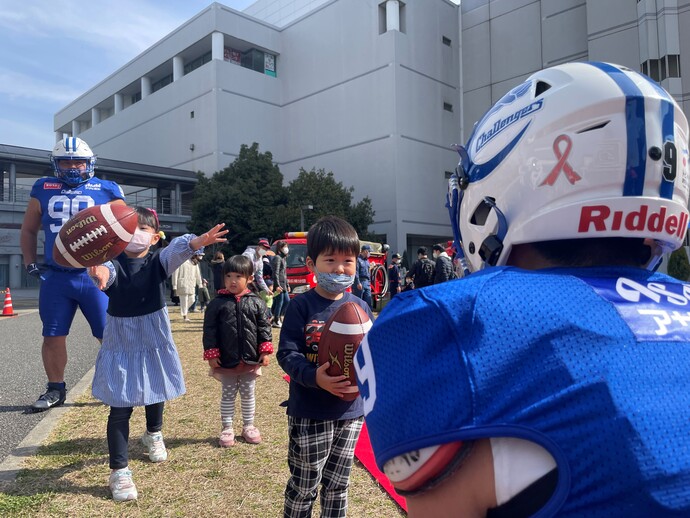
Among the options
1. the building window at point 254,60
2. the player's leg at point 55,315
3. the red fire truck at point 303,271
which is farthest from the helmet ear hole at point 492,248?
the building window at point 254,60

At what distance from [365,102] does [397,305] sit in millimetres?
32465

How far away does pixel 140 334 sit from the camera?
11.5 feet

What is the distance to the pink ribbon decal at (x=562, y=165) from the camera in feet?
3.70

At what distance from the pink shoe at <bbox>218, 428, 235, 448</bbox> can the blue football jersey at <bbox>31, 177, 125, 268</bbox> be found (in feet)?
7.32

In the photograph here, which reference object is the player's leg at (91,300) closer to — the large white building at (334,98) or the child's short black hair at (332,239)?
the child's short black hair at (332,239)

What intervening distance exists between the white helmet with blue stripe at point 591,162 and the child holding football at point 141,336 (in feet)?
7.46

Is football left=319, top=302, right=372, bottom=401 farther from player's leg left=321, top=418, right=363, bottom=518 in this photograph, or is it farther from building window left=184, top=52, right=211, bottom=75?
building window left=184, top=52, right=211, bottom=75

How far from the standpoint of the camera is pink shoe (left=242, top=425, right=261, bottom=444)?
4012 mm

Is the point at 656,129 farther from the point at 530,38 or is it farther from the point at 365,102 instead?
the point at 530,38

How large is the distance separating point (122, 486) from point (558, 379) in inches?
120

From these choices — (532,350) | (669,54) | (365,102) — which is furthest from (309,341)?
(365,102)

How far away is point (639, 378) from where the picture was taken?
82cm

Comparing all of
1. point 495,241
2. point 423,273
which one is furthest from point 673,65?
point 495,241

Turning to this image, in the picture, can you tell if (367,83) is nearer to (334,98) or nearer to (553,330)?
(334,98)
